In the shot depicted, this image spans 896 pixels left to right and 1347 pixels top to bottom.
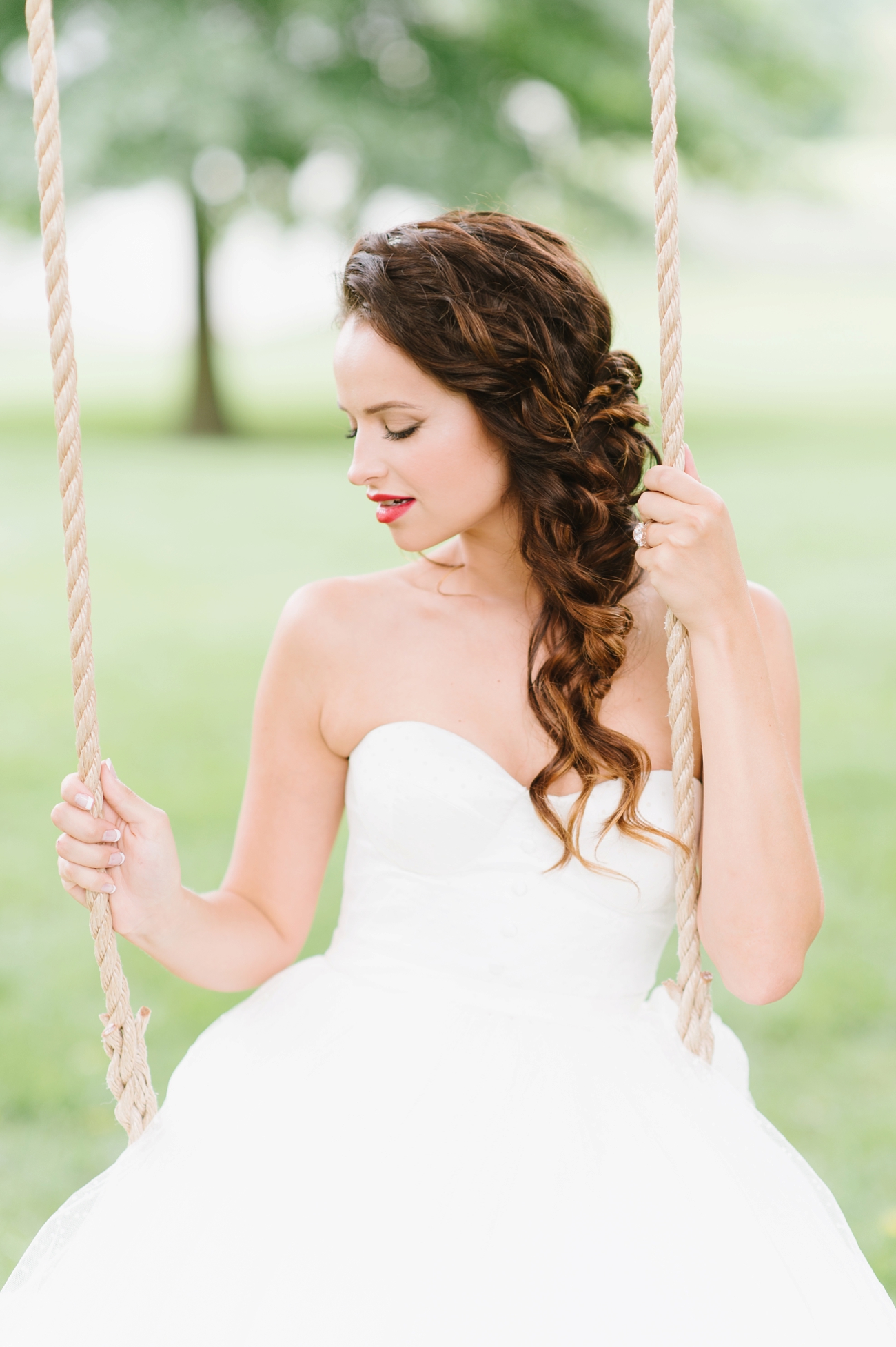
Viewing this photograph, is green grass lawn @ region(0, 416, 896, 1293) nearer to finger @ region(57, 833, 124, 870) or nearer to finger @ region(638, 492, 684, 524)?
finger @ region(57, 833, 124, 870)

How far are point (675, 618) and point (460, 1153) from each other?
0.76m

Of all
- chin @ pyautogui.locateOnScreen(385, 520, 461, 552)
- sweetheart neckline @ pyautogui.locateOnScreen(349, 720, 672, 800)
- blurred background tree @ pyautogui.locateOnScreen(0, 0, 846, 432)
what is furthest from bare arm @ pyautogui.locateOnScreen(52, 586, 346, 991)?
blurred background tree @ pyautogui.locateOnScreen(0, 0, 846, 432)

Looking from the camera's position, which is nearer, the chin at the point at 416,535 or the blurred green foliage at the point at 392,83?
the chin at the point at 416,535

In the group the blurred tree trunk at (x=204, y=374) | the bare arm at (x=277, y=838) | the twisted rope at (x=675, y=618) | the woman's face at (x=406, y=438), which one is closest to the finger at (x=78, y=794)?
→ the bare arm at (x=277, y=838)

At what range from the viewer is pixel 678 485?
172cm

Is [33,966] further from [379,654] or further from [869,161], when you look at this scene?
[869,161]

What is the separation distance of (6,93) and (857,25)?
13.0 m

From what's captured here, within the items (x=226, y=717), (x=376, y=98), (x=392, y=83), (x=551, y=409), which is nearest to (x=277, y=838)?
(x=551, y=409)

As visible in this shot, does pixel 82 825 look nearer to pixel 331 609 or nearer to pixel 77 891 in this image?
pixel 77 891

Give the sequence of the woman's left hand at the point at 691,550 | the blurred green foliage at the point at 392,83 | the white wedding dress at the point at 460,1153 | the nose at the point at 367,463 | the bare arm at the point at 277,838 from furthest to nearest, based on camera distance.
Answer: the blurred green foliage at the point at 392,83 → the bare arm at the point at 277,838 → the nose at the point at 367,463 → the woman's left hand at the point at 691,550 → the white wedding dress at the point at 460,1153

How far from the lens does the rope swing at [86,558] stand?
164 cm

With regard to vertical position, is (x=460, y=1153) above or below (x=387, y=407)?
below

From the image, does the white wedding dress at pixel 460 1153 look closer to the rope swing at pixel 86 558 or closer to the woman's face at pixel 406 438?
the rope swing at pixel 86 558

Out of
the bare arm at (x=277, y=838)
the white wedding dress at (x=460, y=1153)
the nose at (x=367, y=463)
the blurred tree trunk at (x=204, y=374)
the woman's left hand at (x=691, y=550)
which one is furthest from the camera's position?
the blurred tree trunk at (x=204, y=374)
